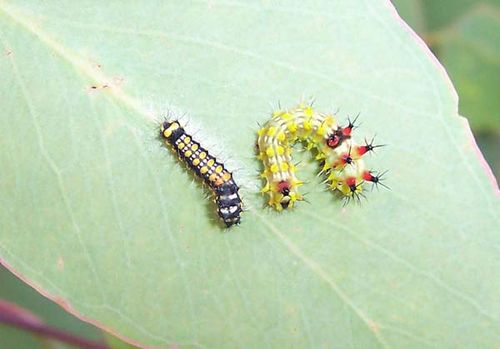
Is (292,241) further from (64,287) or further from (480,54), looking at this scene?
(480,54)

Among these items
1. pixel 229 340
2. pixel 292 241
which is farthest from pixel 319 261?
pixel 229 340

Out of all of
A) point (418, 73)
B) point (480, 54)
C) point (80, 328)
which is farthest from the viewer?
point (480, 54)

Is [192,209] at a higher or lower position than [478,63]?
lower

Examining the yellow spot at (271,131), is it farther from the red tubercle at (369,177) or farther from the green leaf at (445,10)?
the green leaf at (445,10)

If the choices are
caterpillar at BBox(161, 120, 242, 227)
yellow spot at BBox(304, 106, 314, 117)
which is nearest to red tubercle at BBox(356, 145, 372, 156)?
yellow spot at BBox(304, 106, 314, 117)

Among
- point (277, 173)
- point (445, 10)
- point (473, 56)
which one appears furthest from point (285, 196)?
point (445, 10)

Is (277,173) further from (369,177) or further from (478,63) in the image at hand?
(478,63)

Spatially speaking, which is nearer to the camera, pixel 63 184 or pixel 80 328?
pixel 63 184
